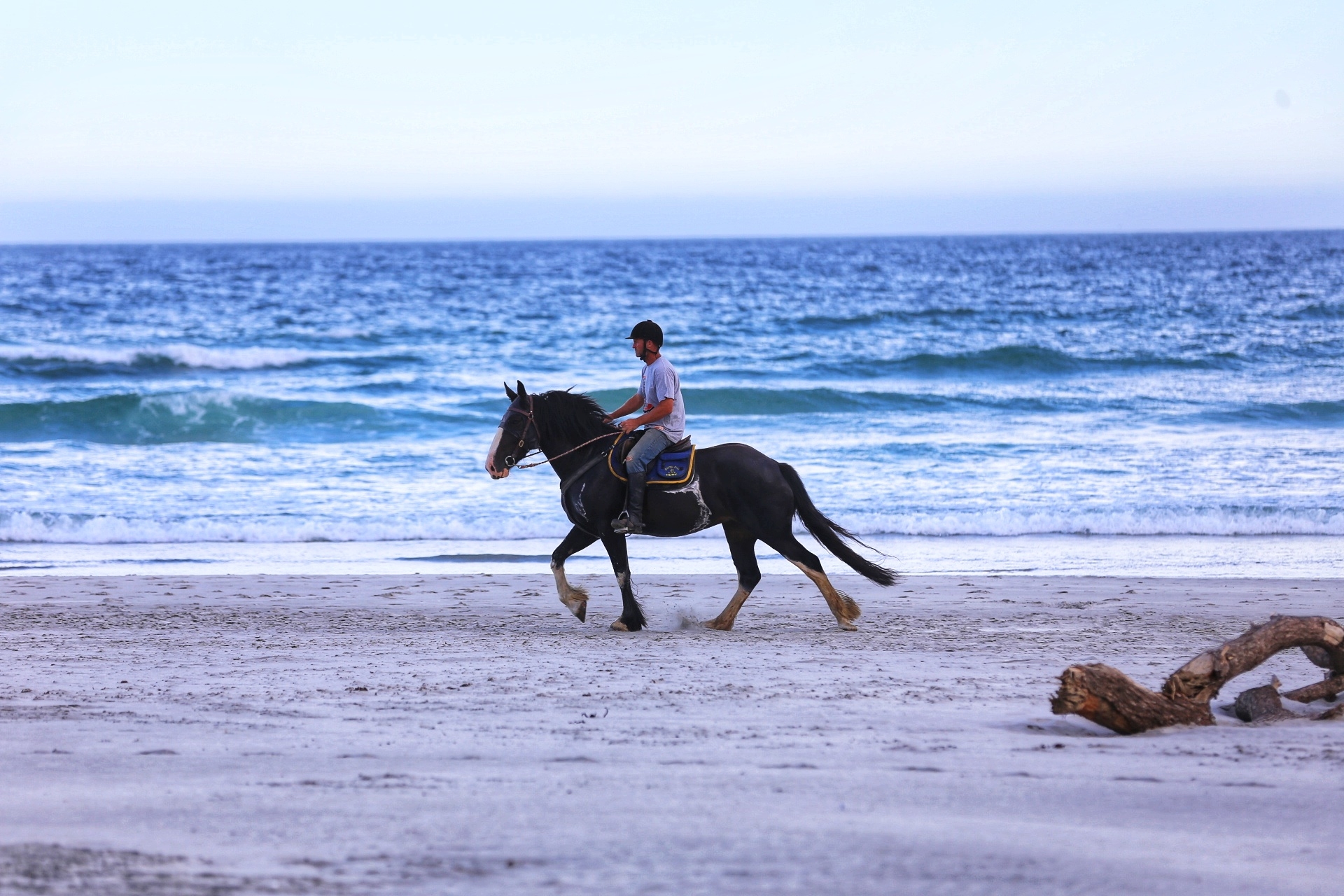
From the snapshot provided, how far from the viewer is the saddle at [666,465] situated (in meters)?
7.83

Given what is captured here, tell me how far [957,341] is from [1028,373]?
4.58 m

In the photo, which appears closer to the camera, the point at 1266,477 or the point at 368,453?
the point at 1266,477

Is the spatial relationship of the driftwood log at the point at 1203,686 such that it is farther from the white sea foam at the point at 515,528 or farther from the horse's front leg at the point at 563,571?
the white sea foam at the point at 515,528

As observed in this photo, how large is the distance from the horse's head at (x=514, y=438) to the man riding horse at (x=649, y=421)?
2.25 ft

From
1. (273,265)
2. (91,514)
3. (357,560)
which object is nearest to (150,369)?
(91,514)

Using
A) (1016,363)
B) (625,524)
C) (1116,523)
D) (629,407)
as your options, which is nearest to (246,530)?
(629,407)

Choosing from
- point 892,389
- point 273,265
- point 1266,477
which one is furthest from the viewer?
point 273,265

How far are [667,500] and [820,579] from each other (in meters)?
1.22

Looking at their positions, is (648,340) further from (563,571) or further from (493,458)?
(563,571)

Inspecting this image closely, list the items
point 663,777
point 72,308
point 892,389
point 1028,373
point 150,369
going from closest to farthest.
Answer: point 663,777 → point 892,389 → point 1028,373 → point 150,369 → point 72,308

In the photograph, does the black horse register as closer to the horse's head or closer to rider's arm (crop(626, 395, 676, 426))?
the horse's head

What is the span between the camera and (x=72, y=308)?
42812mm

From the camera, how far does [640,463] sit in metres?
7.82

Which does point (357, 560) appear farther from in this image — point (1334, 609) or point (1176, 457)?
point (1176, 457)
